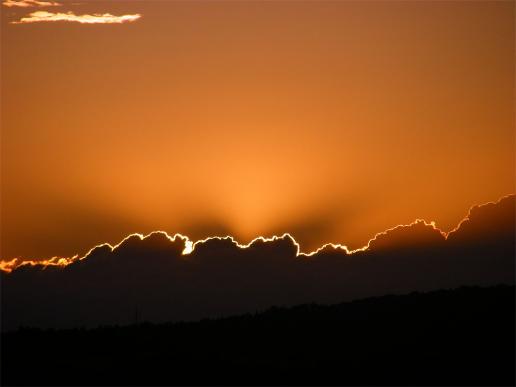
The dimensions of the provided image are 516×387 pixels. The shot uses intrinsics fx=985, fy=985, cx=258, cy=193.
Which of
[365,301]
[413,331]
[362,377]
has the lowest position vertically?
[362,377]

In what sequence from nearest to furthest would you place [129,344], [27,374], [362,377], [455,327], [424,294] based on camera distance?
1. [362,377]
2. [27,374]
3. [455,327]
4. [129,344]
5. [424,294]

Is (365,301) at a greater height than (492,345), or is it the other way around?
(365,301)

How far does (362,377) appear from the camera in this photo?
5675 centimetres

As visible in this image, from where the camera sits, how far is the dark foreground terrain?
57.4 metres

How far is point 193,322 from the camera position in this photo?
7988 centimetres

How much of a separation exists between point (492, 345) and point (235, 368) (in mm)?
15883

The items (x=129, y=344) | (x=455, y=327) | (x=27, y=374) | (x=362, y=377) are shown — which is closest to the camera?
(x=362, y=377)

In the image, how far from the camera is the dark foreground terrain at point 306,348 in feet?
188

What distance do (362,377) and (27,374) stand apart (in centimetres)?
2050

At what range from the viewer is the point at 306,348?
66438 millimetres

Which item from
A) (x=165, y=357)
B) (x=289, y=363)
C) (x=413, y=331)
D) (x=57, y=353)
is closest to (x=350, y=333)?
(x=413, y=331)

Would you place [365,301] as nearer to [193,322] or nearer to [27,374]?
[193,322]

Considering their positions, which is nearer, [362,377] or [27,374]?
[362,377]

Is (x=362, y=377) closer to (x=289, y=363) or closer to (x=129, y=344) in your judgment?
(x=289, y=363)
